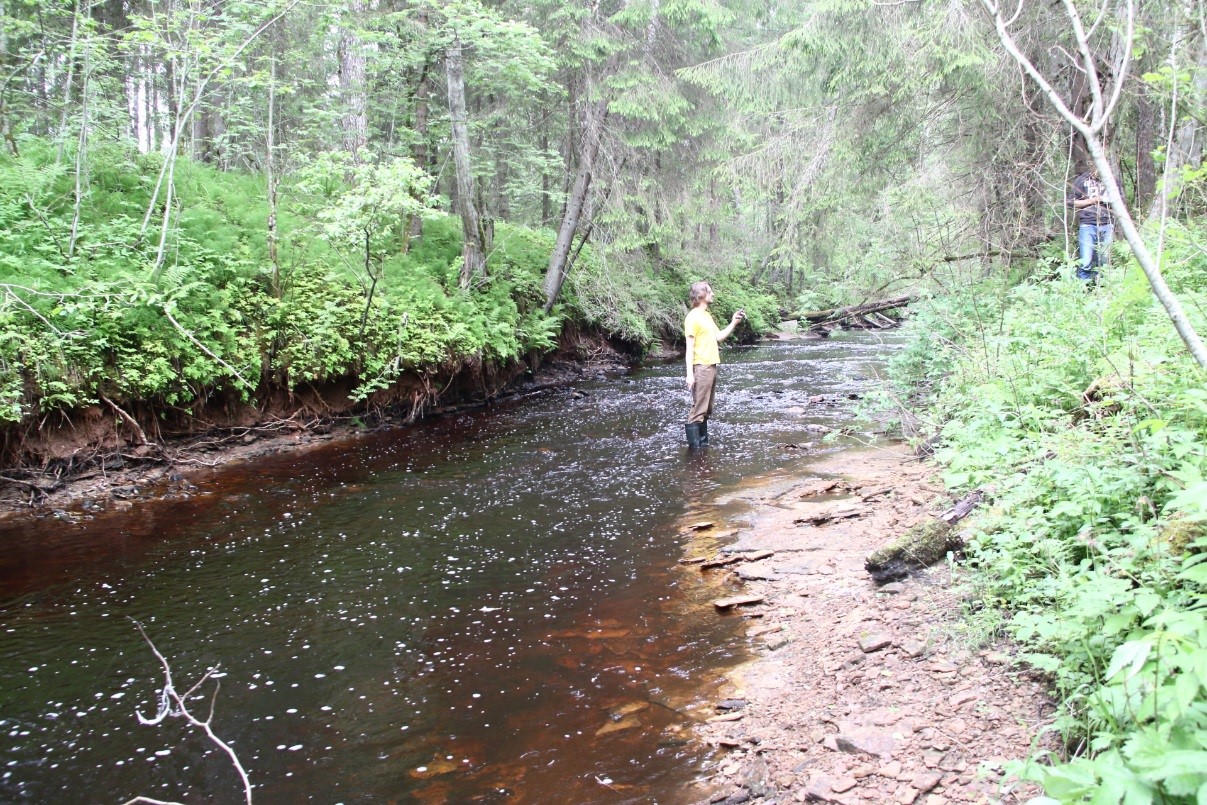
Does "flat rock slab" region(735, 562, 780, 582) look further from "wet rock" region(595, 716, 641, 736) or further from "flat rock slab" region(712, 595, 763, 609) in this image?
"wet rock" region(595, 716, 641, 736)

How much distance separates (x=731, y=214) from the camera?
1778 centimetres

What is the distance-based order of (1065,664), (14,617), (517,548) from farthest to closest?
(517,548) → (14,617) → (1065,664)

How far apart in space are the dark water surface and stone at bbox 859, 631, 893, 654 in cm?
81

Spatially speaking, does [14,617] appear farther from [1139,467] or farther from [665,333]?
[665,333]

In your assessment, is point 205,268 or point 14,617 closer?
Result: point 14,617

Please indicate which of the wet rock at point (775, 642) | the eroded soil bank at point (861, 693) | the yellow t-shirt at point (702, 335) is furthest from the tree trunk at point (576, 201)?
the wet rock at point (775, 642)

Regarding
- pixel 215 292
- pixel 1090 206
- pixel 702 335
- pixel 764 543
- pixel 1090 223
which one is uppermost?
pixel 1090 206

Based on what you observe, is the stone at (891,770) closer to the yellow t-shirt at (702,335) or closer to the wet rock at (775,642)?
the wet rock at (775,642)

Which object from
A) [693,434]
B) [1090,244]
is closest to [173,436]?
[693,434]

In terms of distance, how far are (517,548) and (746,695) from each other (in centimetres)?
314

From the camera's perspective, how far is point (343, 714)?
13.4 ft

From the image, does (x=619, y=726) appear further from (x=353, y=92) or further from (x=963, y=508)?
(x=353, y=92)

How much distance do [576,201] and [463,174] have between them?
2.76 meters

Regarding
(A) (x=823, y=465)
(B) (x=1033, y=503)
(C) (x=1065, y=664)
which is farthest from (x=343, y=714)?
(A) (x=823, y=465)
